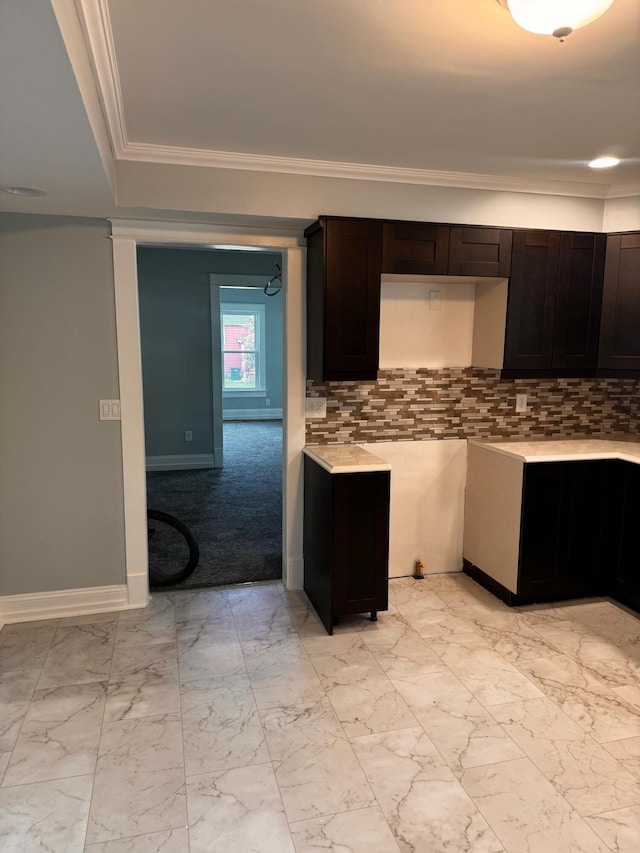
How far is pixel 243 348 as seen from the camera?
414 inches

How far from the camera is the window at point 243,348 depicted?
1038 centimetres

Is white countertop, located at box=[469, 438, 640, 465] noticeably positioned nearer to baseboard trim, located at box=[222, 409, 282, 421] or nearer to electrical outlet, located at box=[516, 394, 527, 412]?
electrical outlet, located at box=[516, 394, 527, 412]

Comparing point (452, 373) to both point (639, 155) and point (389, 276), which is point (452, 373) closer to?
point (389, 276)

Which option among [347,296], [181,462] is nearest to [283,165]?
[347,296]

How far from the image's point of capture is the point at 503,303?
3344 mm

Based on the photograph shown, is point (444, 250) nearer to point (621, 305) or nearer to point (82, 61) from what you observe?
point (621, 305)

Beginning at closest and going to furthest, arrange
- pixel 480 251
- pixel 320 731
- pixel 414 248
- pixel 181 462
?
pixel 320 731
pixel 414 248
pixel 480 251
pixel 181 462

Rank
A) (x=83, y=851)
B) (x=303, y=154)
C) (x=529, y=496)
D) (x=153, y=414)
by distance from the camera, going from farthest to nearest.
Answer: (x=153, y=414), (x=529, y=496), (x=303, y=154), (x=83, y=851)

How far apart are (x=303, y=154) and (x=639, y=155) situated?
1.63 meters

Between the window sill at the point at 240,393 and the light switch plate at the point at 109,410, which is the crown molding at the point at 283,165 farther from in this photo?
the window sill at the point at 240,393

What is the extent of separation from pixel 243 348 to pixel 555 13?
30.5 ft

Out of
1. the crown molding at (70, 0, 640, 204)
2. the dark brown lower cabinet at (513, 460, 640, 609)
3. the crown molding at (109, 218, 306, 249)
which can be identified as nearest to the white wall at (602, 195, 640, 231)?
the crown molding at (70, 0, 640, 204)

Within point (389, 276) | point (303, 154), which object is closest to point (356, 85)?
point (303, 154)

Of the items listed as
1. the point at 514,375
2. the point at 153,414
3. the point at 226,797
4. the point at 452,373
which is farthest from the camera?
the point at 153,414
